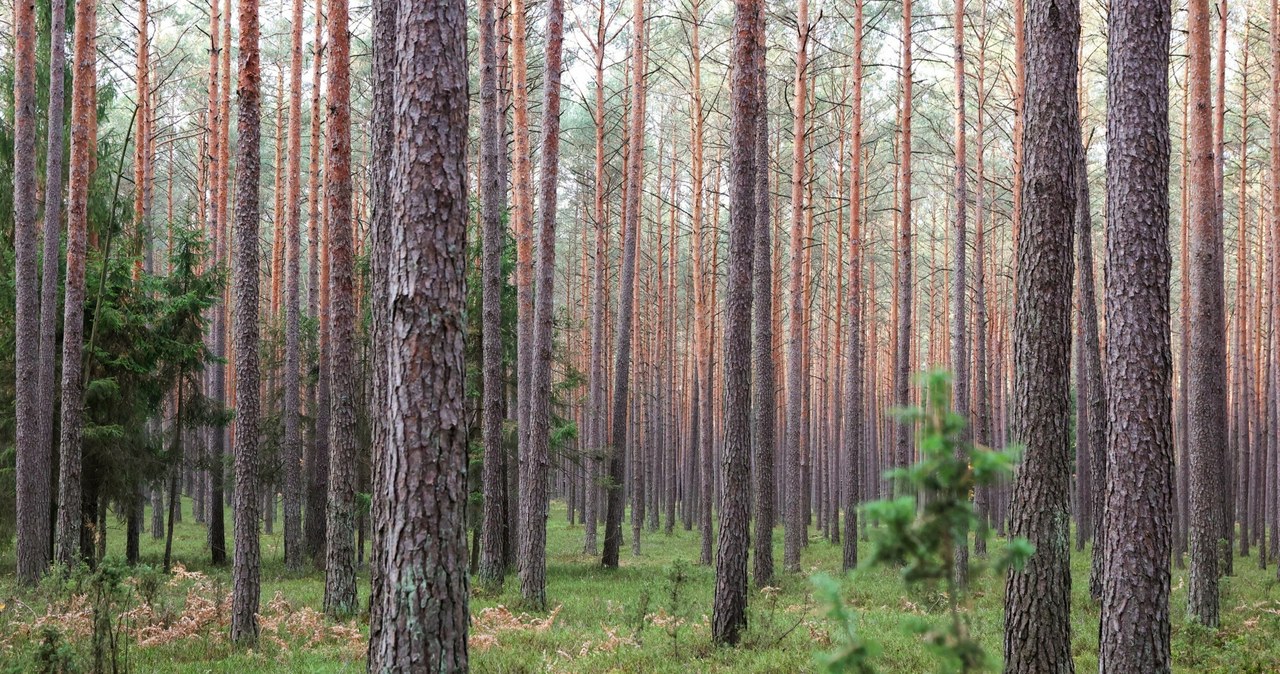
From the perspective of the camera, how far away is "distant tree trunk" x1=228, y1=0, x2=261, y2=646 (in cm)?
857

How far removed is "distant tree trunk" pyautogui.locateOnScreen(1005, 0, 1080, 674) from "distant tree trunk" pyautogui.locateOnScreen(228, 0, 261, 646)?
668cm

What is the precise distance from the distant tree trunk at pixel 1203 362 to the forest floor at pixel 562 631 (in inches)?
25.2

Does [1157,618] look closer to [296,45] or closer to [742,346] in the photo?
[742,346]

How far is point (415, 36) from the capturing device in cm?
480

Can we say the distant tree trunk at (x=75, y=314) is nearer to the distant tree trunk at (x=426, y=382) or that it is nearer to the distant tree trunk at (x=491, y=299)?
the distant tree trunk at (x=491, y=299)

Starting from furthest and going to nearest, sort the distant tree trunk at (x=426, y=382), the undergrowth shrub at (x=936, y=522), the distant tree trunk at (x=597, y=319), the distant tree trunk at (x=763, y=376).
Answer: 1. the distant tree trunk at (x=597, y=319)
2. the distant tree trunk at (x=763, y=376)
3. the distant tree trunk at (x=426, y=382)
4. the undergrowth shrub at (x=936, y=522)

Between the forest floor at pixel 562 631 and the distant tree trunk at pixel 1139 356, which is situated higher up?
the distant tree trunk at pixel 1139 356

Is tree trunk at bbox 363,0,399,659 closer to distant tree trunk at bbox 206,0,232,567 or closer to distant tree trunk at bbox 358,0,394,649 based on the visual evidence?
distant tree trunk at bbox 358,0,394,649

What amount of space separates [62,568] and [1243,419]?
78.4 feet

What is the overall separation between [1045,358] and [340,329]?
23.4ft

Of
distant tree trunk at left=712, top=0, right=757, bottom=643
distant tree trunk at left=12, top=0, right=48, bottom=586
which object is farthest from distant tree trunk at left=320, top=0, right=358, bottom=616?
distant tree trunk at left=12, top=0, right=48, bottom=586

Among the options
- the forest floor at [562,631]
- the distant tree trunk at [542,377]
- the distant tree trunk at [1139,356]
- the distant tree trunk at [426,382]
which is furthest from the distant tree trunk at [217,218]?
the distant tree trunk at [1139,356]

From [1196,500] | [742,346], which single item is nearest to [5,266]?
[742,346]

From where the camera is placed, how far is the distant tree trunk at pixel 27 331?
12.0 metres
